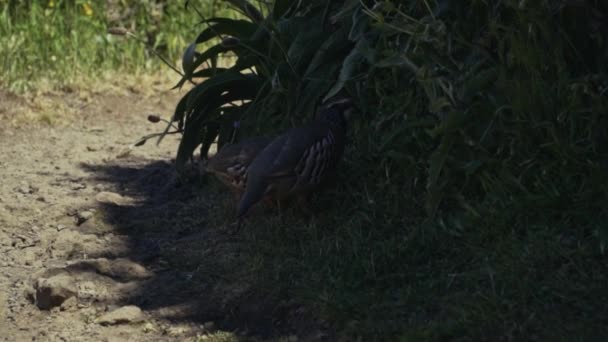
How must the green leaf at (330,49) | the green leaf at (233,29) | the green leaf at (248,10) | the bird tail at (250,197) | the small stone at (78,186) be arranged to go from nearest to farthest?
the bird tail at (250,197), the green leaf at (330,49), the green leaf at (248,10), the green leaf at (233,29), the small stone at (78,186)

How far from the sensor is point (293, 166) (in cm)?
562

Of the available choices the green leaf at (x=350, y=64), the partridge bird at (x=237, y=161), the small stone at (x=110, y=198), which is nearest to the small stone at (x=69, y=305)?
the partridge bird at (x=237, y=161)

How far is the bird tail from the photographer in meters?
5.53

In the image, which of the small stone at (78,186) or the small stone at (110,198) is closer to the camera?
the small stone at (110,198)

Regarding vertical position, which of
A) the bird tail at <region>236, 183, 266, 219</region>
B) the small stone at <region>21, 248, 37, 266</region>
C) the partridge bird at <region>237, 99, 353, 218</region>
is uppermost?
the partridge bird at <region>237, 99, 353, 218</region>

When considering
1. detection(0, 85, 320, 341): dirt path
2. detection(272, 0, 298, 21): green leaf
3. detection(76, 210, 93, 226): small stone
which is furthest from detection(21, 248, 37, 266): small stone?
detection(272, 0, 298, 21): green leaf

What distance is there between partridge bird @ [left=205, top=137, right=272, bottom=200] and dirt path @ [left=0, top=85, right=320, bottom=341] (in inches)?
12.0

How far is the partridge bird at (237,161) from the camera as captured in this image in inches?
230

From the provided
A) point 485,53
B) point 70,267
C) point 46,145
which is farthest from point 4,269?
point 485,53

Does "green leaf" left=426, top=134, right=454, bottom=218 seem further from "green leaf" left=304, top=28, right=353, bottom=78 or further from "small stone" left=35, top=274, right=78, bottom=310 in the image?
"small stone" left=35, top=274, right=78, bottom=310

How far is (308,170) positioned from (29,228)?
1.80 m

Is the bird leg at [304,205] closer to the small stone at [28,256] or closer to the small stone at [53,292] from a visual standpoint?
the small stone at [53,292]

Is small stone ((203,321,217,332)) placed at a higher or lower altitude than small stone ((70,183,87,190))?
higher

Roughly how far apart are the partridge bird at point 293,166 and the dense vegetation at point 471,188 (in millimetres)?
201
